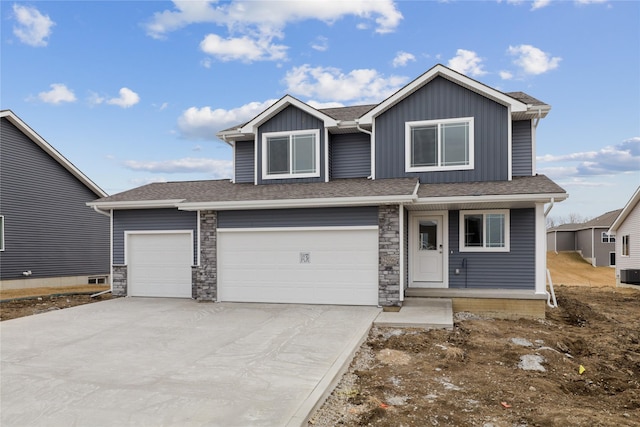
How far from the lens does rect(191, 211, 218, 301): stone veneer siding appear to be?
11.8m

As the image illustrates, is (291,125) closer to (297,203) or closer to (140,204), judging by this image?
(297,203)

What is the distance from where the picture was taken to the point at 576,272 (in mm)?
33750

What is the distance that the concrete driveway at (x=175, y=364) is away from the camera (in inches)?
183

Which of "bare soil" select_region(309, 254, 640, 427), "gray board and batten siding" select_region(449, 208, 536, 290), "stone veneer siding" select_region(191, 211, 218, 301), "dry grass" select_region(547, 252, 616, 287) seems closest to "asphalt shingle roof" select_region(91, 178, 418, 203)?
"stone veneer siding" select_region(191, 211, 218, 301)

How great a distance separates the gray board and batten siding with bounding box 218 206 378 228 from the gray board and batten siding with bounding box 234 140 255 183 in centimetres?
276

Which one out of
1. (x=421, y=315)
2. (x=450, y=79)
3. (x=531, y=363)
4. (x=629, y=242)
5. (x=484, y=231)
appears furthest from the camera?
(x=629, y=242)

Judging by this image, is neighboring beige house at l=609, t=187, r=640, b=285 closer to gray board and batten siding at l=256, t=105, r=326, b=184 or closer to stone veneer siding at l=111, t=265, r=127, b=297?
gray board and batten siding at l=256, t=105, r=326, b=184

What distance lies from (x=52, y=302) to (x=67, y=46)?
861cm

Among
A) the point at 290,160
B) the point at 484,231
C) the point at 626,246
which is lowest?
the point at 626,246

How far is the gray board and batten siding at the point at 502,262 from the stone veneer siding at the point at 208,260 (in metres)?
6.40

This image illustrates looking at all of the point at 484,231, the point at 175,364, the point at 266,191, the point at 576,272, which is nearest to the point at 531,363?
the point at 484,231

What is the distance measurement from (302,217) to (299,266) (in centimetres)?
128

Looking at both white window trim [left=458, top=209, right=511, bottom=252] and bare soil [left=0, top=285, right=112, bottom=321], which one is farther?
bare soil [left=0, top=285, right=112, bottom=321]

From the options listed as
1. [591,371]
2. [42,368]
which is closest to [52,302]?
[42,368]
